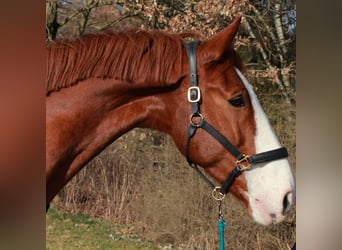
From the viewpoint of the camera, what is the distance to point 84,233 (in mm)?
2252

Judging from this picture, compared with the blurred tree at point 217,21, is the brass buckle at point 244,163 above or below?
below

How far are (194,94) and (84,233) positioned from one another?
1.40m

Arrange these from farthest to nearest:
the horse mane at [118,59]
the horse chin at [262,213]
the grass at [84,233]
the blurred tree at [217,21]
→ the grass at [84,233] < the blurred tree at [217,21] < the horse chin at [262,213] < the horse mane at [118,59]

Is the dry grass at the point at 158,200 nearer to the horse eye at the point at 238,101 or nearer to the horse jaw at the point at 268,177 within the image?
the horse jaw at the point at 268,177

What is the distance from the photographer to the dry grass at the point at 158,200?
7.47 ft

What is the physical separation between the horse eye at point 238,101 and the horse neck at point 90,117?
0.22 metres

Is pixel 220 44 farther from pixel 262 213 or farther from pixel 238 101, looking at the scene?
pixel 262 213

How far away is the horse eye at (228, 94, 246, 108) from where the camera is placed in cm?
124

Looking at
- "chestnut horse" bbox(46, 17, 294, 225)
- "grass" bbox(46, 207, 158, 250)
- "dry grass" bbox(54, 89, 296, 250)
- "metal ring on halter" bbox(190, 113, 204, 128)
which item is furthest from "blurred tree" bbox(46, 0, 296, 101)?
"grass" bbox(46, 207, 158, 250)

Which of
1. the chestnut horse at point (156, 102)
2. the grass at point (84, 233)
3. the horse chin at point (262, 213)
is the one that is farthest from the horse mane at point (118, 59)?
the grass at point (84, 233)

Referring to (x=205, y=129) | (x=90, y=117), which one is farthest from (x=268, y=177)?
(x=90, y=117)

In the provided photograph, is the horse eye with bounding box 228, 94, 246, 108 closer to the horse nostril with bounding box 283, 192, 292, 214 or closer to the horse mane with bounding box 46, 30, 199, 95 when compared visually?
the horse mane with bounding box 46, 30, 199, 95
